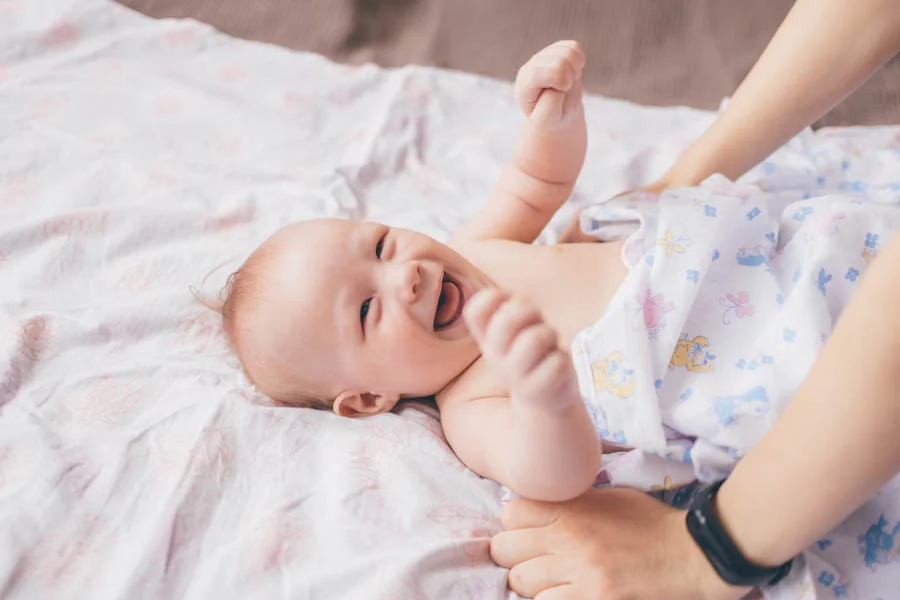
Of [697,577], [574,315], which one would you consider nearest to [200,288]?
[574,315]

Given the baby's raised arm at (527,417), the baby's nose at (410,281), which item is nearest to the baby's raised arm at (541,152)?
the baby's nose at (410,281)

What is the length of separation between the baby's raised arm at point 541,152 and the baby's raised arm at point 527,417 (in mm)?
355

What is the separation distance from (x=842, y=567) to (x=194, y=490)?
680mm

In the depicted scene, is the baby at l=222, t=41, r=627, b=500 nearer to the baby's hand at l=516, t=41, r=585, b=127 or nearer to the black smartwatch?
the baby's hand at l=516, t=41, r=585, b=127

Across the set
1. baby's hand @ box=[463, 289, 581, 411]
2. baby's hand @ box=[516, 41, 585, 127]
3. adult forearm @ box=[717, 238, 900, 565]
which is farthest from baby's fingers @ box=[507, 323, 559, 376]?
baby's hand @ box=[516, 41, 585, 127]

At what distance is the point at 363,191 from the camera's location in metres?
1.42

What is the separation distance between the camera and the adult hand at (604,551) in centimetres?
77

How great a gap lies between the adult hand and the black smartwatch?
0.01 metres

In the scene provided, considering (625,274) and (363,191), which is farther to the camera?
(363,191)

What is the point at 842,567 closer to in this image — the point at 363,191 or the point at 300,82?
the point at 363,191

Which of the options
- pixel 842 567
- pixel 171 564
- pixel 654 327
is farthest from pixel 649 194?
pixel 171 564

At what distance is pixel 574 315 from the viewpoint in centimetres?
105

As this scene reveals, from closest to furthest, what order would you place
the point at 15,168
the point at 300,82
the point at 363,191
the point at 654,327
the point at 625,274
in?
the point at 654,327 < the point at 625,274 < the point at 15,168 < the point at 363,191 < the point at 300,82

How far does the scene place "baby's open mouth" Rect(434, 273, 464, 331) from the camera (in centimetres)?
106
